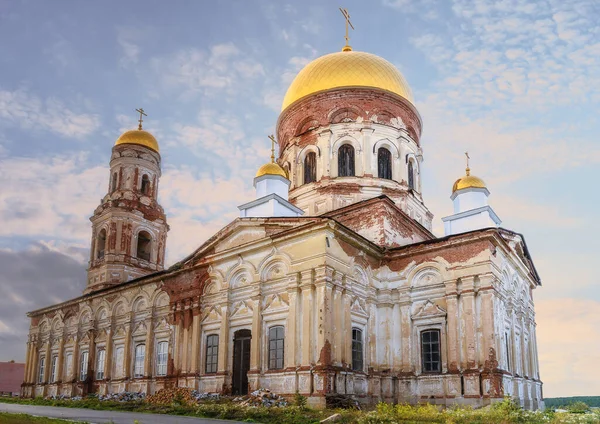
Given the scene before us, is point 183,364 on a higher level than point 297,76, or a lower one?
lower

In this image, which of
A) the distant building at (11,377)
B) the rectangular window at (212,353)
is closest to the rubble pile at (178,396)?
the rectangular window at (212,353)

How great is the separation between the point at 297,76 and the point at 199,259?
11384 millimetres

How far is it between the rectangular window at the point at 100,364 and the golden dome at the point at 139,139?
1272 centimetres

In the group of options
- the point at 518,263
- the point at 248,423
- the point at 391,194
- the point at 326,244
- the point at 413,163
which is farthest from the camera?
the point at 413,163

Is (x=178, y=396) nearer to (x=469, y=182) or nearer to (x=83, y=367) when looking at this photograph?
(x=83, y=367)

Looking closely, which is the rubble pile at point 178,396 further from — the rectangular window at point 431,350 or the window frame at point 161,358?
the rectangular window at point 431,350

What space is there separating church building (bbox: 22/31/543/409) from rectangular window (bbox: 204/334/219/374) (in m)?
0.07

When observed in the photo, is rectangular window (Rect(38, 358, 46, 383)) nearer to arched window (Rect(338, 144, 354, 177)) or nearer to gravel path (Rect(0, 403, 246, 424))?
gravel path (Rect(0, 403, 246, 424))

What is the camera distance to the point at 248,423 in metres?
13.9

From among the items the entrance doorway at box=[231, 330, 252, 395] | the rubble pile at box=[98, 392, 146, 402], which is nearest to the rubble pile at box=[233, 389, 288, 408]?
the entrance doorway at box=[231, 330, 252, 395]

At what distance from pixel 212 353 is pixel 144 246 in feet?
47.4

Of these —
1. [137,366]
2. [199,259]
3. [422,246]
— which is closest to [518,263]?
[422,246]

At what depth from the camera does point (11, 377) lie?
5228 centimetres

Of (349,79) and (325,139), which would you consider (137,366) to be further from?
(349,79)
